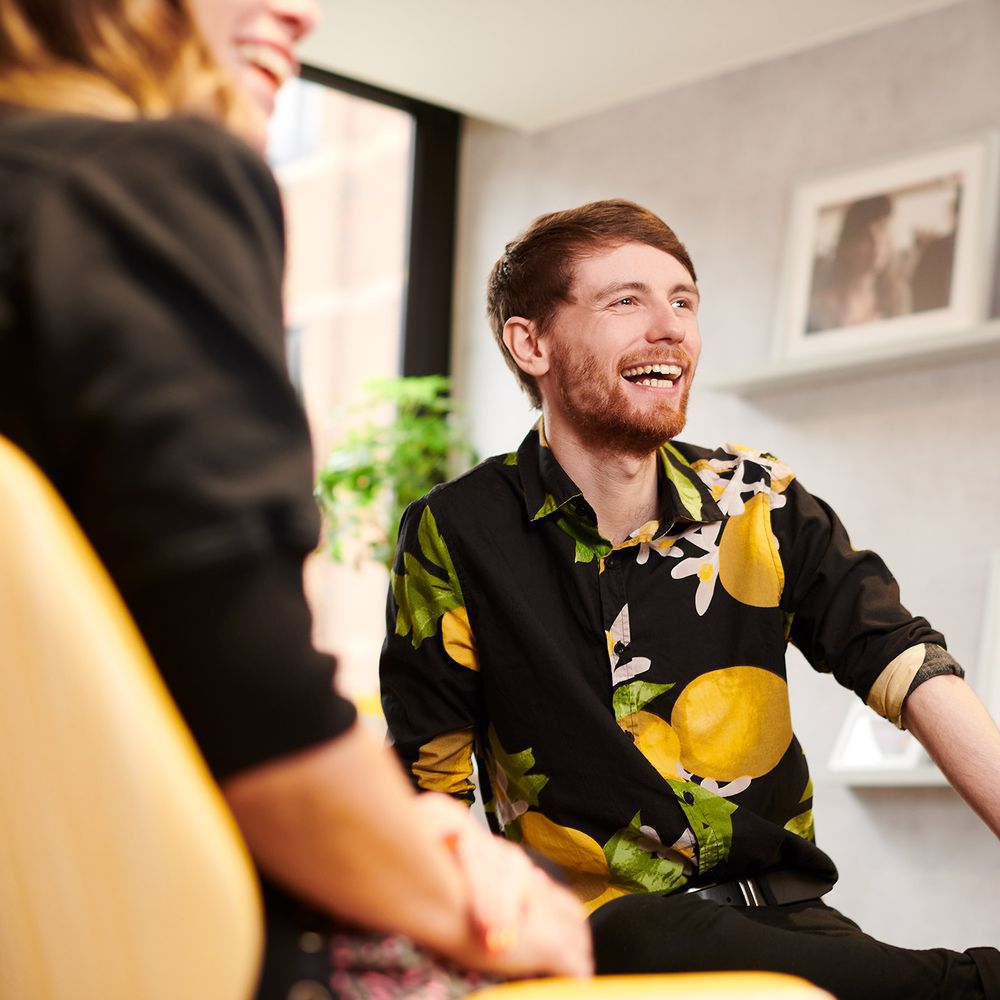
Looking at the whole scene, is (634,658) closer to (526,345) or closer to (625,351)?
(625,351)

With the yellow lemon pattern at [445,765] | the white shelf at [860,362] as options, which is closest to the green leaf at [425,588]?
the yellow lemon pattern at [445,765]

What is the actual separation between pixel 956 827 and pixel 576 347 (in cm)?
177

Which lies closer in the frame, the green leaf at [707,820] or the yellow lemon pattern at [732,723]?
the green leaf at [707,820]

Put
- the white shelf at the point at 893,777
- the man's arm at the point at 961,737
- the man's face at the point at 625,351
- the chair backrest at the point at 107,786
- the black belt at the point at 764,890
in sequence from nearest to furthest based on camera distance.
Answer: the chair backrest at the point at 107,786
the man's arm at the point at 961,737
the black belt at the point at 764,890
the man's face at the point at 625,351
the white shelf at the point at 893,777

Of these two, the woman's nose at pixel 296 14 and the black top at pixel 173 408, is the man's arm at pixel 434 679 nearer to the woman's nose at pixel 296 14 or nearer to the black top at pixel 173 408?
the woman's nose at pixel 296 14

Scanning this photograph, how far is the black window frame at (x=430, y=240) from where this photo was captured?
451cm

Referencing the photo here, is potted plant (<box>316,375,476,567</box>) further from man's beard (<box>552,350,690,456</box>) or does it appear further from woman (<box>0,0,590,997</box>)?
woman (<box>0,0,590,997</box>)

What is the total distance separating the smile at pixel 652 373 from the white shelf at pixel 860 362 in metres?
1.35

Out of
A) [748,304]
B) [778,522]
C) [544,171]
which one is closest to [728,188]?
[748,304]

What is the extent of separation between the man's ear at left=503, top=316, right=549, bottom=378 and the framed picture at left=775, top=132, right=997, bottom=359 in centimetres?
137

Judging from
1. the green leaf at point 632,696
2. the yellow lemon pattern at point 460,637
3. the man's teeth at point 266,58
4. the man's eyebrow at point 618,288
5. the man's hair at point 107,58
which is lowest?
the green leaf at point 632,696

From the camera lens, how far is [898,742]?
3.10m

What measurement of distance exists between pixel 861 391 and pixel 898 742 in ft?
2.96

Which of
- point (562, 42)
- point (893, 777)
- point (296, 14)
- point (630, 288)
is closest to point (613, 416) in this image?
point (630, 288)
